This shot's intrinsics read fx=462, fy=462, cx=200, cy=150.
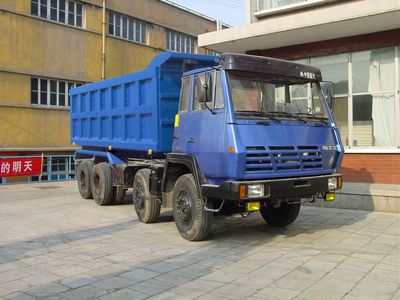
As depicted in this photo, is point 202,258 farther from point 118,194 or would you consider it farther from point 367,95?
point 367,95

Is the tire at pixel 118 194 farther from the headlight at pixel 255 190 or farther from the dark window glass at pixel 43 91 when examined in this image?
the dark window glass at pixel 43 91

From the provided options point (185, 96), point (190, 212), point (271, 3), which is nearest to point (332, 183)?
point (190, 212)

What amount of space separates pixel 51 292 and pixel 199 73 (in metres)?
3.73

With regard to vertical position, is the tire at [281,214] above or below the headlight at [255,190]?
below

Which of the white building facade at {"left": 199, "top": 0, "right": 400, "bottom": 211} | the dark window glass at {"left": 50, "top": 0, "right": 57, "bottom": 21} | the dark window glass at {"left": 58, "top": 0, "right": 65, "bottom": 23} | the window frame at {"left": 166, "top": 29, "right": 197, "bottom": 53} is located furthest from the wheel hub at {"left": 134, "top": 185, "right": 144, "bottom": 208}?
the window frame at {"left": 166, "top": 29, "right": 197, "bottom": 53}

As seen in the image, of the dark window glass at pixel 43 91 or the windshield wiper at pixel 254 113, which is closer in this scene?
the windshield wiper at pixel 254 113

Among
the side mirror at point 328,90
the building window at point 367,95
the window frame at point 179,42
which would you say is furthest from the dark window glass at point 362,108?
the window frame at point 179,42

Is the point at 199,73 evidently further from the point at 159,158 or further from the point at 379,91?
the point at 379,91

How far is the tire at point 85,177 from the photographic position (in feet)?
38.3

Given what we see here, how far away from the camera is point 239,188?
600 centimetres

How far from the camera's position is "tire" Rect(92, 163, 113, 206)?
34.6 ft

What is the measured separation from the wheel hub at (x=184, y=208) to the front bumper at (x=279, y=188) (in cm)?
54

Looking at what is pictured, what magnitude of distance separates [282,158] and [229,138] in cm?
81

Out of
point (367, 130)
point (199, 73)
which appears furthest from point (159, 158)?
point (367, 130)
